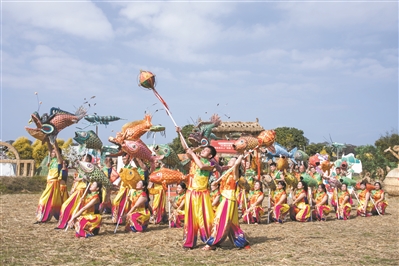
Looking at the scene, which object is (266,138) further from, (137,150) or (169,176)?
(137,150)

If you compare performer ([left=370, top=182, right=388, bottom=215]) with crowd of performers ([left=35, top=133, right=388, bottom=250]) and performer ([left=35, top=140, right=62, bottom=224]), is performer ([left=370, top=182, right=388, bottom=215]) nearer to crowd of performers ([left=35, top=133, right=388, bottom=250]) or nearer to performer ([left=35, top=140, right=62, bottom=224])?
crowd of performers ([left=35, top=133, right=388, bottom=250])

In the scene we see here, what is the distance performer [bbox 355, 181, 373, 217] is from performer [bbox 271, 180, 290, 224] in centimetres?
360

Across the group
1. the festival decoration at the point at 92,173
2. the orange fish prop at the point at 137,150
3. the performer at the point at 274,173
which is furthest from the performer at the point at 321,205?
the festival decoration at the point at 92,173

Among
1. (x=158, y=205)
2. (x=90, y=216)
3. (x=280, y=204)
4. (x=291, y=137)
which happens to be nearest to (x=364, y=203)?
(x=280, y=204)

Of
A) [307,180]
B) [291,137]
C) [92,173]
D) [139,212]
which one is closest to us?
[92,173]

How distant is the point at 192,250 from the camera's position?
726 centimetres

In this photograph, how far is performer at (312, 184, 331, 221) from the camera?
41.1ft

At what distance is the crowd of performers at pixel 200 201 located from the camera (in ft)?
23.9

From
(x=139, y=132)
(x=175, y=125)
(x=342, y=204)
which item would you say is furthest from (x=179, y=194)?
(x=342, y=204)

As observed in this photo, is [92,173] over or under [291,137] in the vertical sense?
under

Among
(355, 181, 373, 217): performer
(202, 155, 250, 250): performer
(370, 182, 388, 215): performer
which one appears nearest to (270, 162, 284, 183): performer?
(355, 181, 373, 217): performer

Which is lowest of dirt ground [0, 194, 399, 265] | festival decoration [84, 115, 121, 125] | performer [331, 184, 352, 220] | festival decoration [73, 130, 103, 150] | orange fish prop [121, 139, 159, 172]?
dirt ground [0, 194, 399, 265]

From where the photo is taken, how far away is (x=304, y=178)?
483 inches

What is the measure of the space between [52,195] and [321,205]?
7.76 metres
